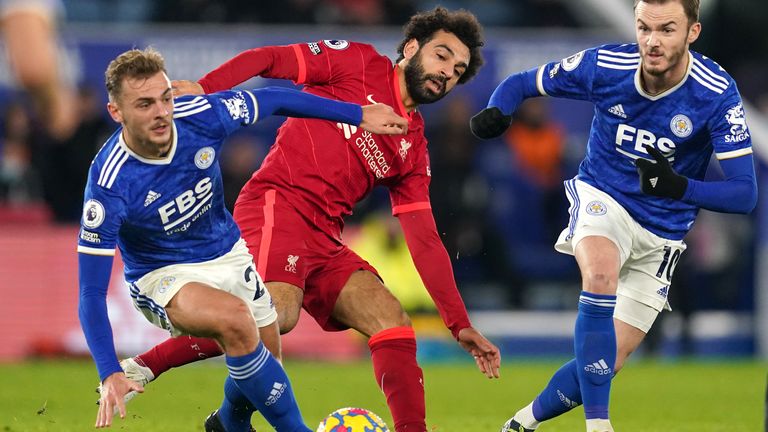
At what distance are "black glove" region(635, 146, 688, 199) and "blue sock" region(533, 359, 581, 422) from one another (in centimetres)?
114

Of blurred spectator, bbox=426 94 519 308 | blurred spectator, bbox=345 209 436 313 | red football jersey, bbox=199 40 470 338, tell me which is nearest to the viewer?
red football jersey, bbox=199 40 470 338

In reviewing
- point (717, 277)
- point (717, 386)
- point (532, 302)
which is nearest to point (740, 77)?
point (717, 277)

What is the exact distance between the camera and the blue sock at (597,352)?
21.3 ft

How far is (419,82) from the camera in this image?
7.04m

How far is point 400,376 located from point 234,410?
94 cm

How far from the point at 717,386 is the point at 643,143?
242 inches

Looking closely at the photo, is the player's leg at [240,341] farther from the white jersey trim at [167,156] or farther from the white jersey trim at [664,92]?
the white jersey trim at [664,92]

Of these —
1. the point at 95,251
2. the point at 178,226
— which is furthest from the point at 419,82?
the point at 95,251

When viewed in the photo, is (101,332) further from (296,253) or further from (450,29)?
(450,29)

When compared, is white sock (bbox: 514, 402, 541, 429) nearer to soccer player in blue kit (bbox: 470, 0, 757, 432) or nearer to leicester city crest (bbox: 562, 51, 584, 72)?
soccer player in blue kit (bbox: 470, 0, 757, 432)

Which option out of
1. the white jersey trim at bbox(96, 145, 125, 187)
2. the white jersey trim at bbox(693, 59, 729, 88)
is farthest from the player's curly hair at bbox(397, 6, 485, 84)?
the white jersey trim at bbox(96, 145, 125, 187)

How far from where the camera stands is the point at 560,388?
693 centimetres

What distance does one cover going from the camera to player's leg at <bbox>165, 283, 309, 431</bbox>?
592 cm

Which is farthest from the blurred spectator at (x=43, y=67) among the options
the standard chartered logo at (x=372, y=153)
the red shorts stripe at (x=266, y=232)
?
the standard chartered logo at (x=372, y=153)
